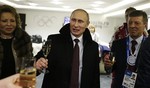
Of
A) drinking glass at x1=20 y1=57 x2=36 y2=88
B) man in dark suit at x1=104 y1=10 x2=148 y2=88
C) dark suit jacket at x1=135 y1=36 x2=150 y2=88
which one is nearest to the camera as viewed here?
drinking glass at x1=20 y1=57 x2=36 y2=88

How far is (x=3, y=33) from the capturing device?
2.43 meters

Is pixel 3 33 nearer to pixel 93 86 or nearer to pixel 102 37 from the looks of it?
pixel 93 86

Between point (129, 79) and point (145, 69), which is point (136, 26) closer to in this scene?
point (129, 79)

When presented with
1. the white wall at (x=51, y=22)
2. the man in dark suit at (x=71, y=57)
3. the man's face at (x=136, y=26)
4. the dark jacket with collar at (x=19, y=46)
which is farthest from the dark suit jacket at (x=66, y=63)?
the white wall at (x=51, y=22)

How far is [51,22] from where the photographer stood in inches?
608

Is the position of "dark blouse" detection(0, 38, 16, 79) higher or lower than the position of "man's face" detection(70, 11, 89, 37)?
lower

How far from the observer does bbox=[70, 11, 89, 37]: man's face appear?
242cm

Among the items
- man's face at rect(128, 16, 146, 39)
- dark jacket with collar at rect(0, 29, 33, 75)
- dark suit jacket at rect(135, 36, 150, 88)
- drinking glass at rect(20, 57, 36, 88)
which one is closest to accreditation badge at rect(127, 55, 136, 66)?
man's face at rect(128, 16, 146, 39)

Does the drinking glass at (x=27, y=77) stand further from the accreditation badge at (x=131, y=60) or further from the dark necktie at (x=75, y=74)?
the accreditation badge at (x=131, y=60)

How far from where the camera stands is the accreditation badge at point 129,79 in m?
2.49

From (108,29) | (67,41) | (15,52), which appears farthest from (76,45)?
(108,29)

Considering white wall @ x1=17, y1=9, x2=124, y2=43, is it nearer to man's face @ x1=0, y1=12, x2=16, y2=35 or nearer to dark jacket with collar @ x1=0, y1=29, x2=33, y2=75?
dark jacket with collar @ x1=0, y1=29, x2=33, y2=75

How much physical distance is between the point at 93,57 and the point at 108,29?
1345cm

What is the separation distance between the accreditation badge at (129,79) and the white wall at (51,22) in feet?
42.9
